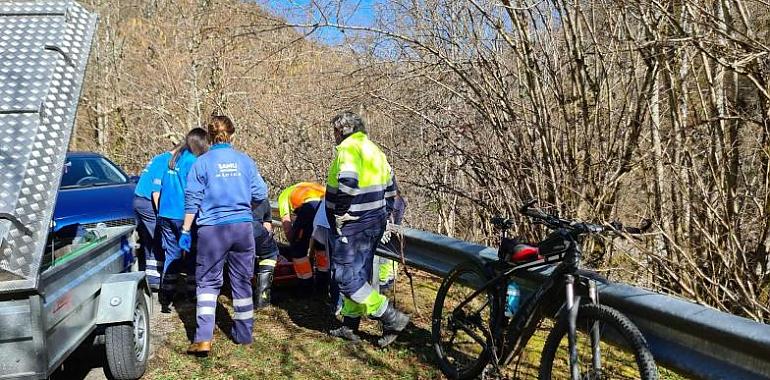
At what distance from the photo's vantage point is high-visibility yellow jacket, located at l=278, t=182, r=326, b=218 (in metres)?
6.72

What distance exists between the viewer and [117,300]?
4.34 metres

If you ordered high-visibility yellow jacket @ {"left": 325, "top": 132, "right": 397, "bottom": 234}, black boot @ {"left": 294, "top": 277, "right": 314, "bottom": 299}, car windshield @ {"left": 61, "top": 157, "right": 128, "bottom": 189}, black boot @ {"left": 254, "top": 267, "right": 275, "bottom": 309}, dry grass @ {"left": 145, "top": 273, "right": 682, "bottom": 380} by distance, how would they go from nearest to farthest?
dry grass @ {"left": 145, "top": 273, "right": 682, "bottom": 380} < high-visibility yellow jacket @ {"left": 325, "top": 132, "right": 397, "bottom": 234} < black boot @ {"left": 254, "top": 267, "right": 275, "bottom": 309} < black boot @ {"left": 294, "top": 277, "right": 314, "bottom": 299} < car windshield @ {"left": 61, "top": 157, "right": 128, "bottom": 189}

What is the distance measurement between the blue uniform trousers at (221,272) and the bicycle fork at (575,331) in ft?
9.15

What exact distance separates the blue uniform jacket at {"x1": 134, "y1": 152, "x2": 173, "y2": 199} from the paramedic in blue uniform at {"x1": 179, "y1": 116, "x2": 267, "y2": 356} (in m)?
1.62

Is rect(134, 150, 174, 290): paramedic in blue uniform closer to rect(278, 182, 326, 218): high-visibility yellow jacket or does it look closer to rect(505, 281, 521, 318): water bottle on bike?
rect(278, 182, 326, 218): high-visibility yellow jacket

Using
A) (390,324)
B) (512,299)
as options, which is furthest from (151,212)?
(512,299)

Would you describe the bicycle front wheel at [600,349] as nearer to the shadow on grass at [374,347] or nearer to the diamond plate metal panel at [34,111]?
the shadow on grass at [374,347]

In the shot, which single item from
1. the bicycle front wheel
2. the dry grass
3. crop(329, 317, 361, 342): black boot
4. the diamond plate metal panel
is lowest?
the dry grass

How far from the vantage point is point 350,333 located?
213 inches

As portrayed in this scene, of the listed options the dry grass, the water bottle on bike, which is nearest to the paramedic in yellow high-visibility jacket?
the dry grass

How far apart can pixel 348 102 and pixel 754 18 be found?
4.00 meters

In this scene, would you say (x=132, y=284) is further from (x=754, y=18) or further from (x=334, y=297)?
(x=754, y=18)

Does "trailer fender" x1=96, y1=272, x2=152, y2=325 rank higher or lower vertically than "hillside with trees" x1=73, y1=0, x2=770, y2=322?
lower

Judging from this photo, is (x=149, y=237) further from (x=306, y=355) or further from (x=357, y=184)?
(x=357, y=184)
